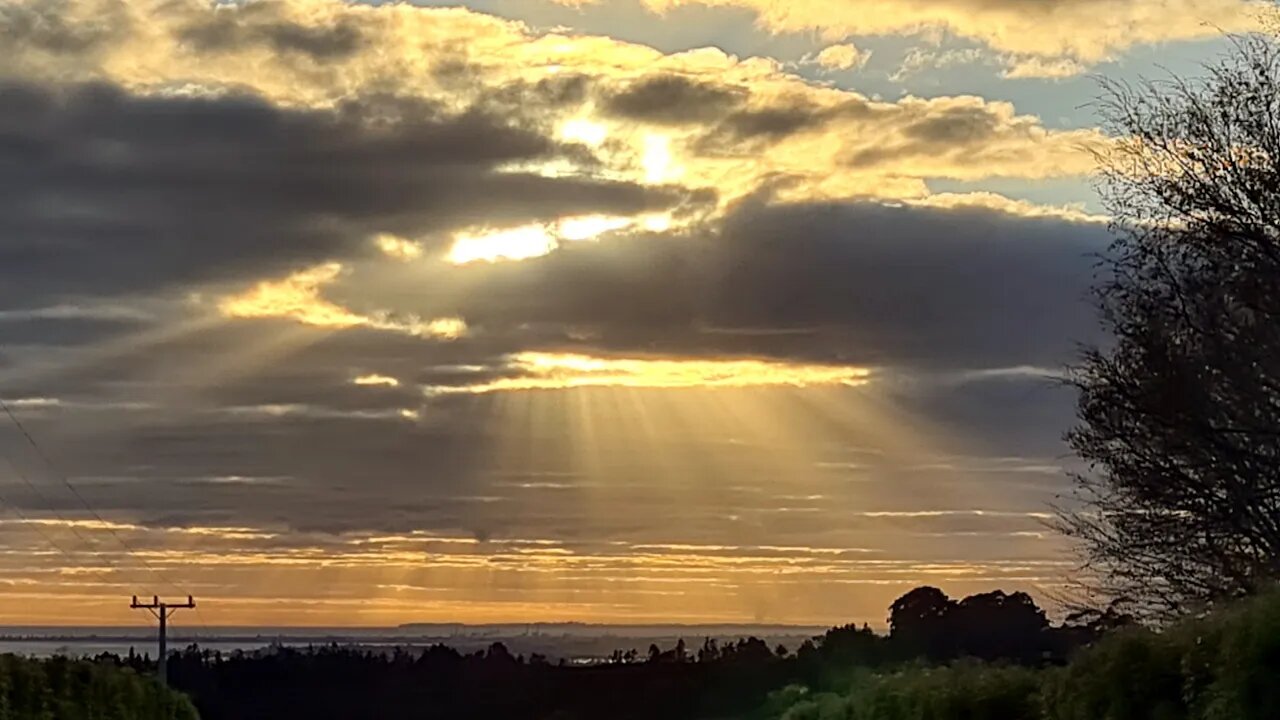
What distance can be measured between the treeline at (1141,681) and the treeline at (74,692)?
13.3 m

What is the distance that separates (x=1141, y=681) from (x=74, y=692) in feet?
72.0

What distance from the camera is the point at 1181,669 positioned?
577 inches

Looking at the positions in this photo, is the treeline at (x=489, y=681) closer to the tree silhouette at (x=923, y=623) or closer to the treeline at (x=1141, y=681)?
the tree silhouette at (x=923, y=623)

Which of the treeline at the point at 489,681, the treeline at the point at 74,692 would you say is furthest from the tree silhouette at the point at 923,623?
the treeline at the point at 74,692

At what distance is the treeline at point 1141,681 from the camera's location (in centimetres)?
1305

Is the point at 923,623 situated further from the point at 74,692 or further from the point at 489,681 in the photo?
the point at 489,681

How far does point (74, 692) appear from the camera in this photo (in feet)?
108

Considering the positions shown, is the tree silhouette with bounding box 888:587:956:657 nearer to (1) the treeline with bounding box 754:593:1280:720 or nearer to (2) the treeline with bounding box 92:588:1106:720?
(2) the treeline with bounding box 92:588:1106:720

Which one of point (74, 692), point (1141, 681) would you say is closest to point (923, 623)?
point (74, 692)

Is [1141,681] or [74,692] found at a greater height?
[74,692]

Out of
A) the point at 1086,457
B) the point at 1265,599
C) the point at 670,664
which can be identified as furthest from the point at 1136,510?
the point at 670,664

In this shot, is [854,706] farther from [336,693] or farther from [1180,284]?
[336,693]

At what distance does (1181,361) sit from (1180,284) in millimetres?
1216

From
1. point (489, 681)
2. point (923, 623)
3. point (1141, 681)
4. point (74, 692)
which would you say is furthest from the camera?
point (489, 681)
